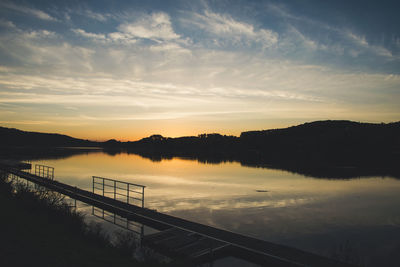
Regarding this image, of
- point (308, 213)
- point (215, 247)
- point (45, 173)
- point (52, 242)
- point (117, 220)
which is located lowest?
point (45, 173)

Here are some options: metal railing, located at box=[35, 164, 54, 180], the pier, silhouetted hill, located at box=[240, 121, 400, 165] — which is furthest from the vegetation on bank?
silhouetted hill, located at box=[240, 121, 400, 165]

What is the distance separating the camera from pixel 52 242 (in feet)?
26.8

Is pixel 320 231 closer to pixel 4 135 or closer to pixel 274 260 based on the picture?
pixel 274 260

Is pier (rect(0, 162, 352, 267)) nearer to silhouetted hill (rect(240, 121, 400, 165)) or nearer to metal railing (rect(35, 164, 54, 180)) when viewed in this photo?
metal railing (rect(35, 164, 54, 180))

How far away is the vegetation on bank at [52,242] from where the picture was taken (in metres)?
6.99

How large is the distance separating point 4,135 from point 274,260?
218309 millimetres

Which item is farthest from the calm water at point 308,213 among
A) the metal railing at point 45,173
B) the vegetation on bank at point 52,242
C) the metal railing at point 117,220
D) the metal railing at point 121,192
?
the vegetation on bank at point 52,242

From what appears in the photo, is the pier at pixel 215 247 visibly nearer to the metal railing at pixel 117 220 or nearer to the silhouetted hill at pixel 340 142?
the metal railing at pixel 117 220

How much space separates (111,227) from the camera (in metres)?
13.3

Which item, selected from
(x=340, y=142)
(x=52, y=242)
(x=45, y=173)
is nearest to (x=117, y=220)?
(x=52, y=242)

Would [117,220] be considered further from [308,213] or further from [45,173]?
[45,173]

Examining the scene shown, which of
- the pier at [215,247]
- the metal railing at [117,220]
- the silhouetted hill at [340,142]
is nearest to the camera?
the pier at [215,247]

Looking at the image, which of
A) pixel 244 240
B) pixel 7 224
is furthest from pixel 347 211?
pixel 7 224

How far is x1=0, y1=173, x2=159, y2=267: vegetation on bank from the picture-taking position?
6.99 m
